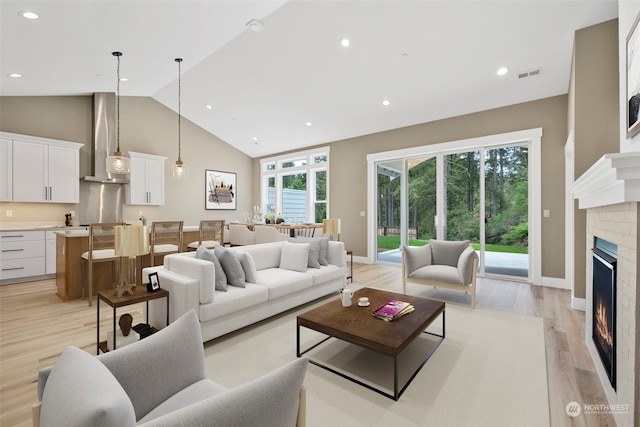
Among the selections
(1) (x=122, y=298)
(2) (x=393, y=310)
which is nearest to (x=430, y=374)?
(2) (x=393, y=310)

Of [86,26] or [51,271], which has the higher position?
[86,26]

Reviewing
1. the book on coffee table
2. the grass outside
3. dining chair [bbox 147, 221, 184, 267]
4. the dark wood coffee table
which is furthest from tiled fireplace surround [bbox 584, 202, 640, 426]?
dining chair [bbox 147, 221, 184, 267]

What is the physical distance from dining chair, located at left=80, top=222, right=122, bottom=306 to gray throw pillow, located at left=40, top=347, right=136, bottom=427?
3.39 m

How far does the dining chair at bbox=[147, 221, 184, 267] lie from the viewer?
4.56 meters

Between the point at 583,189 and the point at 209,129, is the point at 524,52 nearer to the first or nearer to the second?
the point at 583,189

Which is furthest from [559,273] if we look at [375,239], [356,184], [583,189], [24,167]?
[24,167]

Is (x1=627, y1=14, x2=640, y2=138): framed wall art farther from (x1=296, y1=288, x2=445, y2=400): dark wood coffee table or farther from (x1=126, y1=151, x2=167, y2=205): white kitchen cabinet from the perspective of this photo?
(x1=126, y1=151, x2=167, y2=205): white kitchen cabinet

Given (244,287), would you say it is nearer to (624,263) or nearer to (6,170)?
(624,263)

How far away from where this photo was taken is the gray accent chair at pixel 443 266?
3691 mm

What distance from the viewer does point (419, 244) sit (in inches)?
242

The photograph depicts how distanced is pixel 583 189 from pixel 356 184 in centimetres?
474

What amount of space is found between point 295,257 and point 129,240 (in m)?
1.90

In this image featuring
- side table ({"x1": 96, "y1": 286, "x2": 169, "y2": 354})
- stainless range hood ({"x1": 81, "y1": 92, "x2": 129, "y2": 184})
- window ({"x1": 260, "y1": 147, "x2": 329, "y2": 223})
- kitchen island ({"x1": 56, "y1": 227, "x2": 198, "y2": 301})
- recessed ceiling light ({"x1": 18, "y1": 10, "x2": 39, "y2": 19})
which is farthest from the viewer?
window ({"x1": 260, "y1": 147, "x2": 329, "y2": 223})

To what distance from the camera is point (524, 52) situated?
3.85 metres
